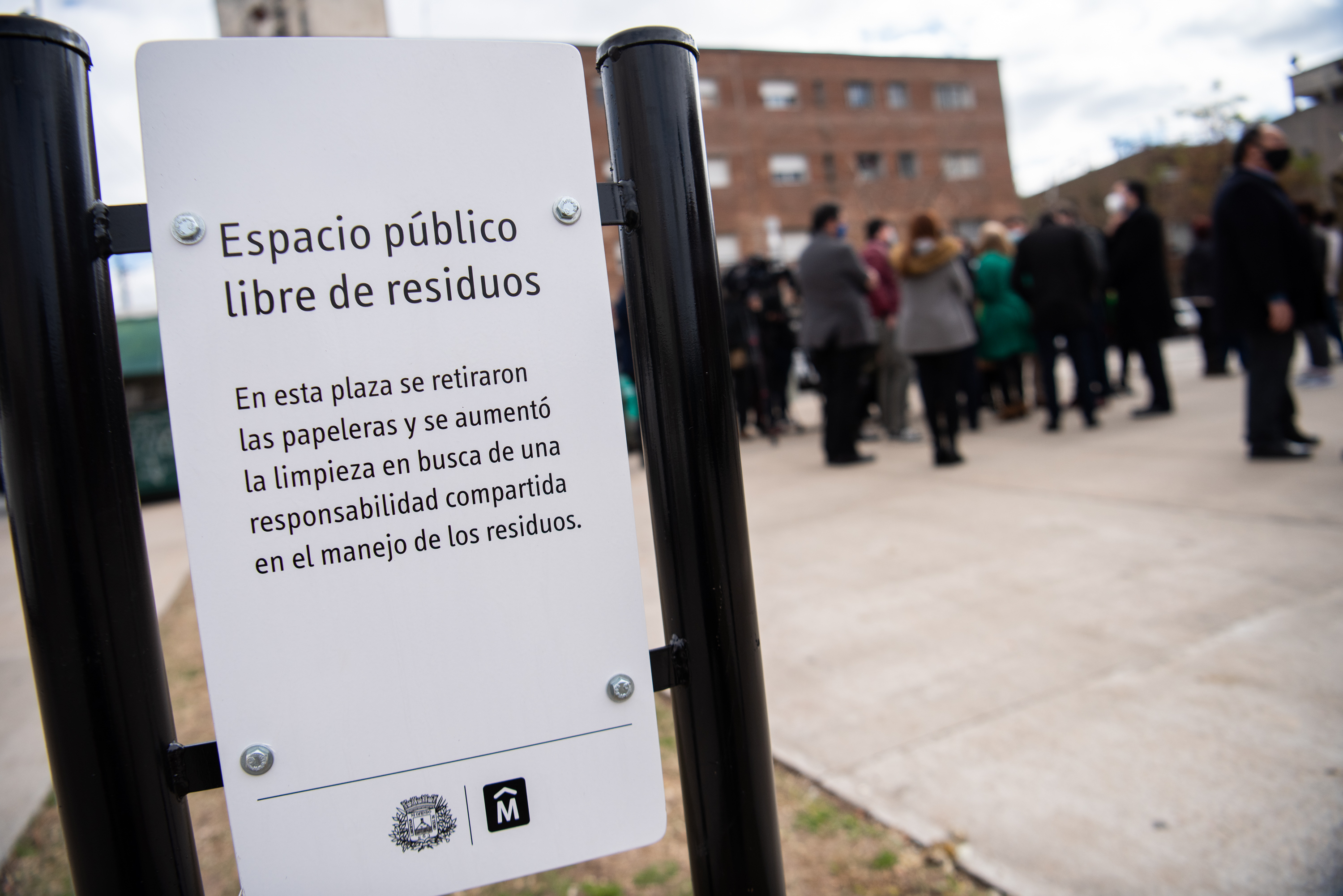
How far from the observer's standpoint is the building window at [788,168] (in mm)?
36219

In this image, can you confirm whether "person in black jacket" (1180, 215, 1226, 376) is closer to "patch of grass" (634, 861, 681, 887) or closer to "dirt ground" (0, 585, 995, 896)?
"dirt ground" (0, 585, 995, 896)

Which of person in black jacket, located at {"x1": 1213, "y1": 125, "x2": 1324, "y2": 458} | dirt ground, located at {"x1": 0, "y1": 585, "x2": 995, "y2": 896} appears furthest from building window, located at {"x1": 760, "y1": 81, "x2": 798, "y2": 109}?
dirt ground, located at {"x1": 0, "y1": 585, "x2": 995, "y2": 896}

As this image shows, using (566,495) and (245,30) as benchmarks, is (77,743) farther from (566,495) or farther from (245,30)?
(245,30)

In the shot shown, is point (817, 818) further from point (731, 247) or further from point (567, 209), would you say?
point (731, 247)

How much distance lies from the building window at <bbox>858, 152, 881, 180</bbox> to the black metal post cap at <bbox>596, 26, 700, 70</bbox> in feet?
130

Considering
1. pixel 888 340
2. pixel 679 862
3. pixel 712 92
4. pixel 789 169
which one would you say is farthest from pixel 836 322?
pixel 789 169

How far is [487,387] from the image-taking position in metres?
1.07

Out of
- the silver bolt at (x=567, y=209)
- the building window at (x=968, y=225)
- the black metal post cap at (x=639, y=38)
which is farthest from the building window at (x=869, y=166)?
the silver bolt at (x=567, y=209)

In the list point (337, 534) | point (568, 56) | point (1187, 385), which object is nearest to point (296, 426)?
point (337, 534)

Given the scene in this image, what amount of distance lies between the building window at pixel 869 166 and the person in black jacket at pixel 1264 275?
3504cm

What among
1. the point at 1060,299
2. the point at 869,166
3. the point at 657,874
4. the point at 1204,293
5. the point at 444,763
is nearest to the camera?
the point at 444,763

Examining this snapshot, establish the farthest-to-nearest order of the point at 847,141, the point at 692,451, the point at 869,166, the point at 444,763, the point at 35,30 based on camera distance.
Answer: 1. the point at 869,166
2. the point at 847,141
3. the point at 692,451
4. the point at 444,763
5. the point at 35,30

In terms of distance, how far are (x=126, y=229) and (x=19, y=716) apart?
3390 millimetres

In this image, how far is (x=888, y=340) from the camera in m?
8.12
